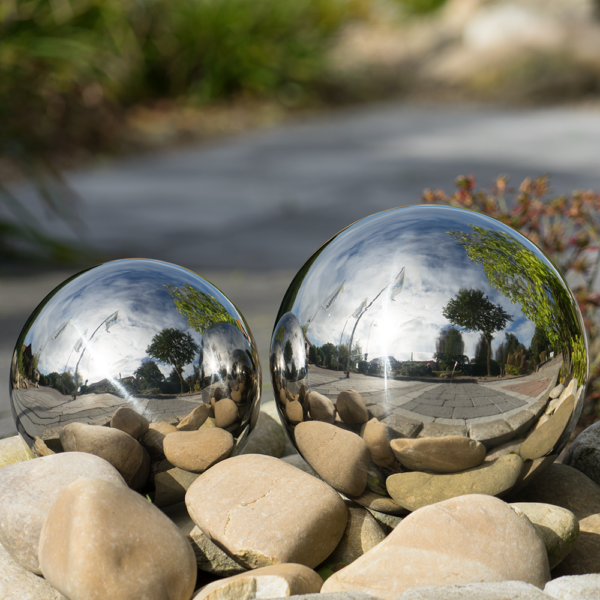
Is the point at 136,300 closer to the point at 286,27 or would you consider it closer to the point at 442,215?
the point at 442,215

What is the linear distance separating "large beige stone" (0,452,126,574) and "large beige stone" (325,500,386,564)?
732mm

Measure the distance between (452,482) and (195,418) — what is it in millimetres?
862

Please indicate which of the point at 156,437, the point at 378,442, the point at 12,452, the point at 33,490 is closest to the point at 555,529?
the point at 378,442

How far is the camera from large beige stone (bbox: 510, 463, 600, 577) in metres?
2.24

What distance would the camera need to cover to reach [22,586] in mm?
2041

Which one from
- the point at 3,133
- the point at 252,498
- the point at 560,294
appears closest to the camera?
the point at 252,498

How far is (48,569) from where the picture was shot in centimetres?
188

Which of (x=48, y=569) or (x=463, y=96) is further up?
(x=463, y=96)

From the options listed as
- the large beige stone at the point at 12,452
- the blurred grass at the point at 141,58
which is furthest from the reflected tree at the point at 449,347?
the blurred grass at the point at 141,58

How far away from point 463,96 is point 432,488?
17637 mm

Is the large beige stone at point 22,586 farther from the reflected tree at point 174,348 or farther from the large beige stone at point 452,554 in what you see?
the large beige stone at point 452,554

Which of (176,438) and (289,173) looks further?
(289,173)

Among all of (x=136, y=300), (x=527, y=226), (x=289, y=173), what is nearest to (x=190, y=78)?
(x=289, y=173)

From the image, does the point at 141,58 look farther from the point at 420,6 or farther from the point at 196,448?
the point at 196,448
